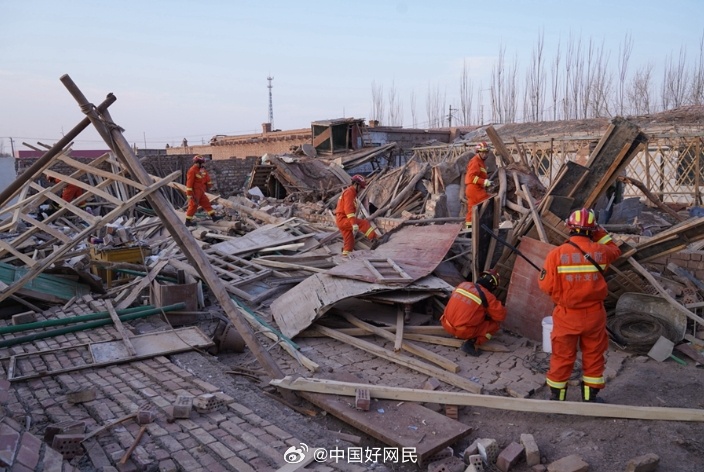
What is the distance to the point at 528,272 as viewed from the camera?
679 centimetres

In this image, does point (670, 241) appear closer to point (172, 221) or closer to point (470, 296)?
point (470, 296)

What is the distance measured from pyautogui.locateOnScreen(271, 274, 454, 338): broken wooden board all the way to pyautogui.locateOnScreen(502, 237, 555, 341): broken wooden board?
0.84 meters

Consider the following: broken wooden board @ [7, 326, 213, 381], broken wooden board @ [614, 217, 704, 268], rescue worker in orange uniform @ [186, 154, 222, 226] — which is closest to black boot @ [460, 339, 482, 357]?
broken wooden board @ [614, 217, 704, 268]

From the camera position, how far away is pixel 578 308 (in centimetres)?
487

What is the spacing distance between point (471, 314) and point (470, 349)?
477 mm

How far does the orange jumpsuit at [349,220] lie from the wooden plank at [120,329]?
13.7 ft

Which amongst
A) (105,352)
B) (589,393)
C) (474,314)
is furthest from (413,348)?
(105,352)

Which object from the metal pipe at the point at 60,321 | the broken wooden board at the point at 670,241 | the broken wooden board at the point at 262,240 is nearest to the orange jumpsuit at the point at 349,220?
the broken wooden board at the point at 262,240

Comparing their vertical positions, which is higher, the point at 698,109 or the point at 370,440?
the point at 698,109

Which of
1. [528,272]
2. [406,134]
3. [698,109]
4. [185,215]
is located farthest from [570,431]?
[406,134]

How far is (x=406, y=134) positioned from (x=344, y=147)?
5.50 metres

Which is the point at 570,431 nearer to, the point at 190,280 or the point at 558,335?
the point at 558,335

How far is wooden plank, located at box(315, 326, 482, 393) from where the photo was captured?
213 inches

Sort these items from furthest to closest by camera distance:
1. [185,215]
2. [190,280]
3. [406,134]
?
[406,134] → [185,215] → [190,280]
